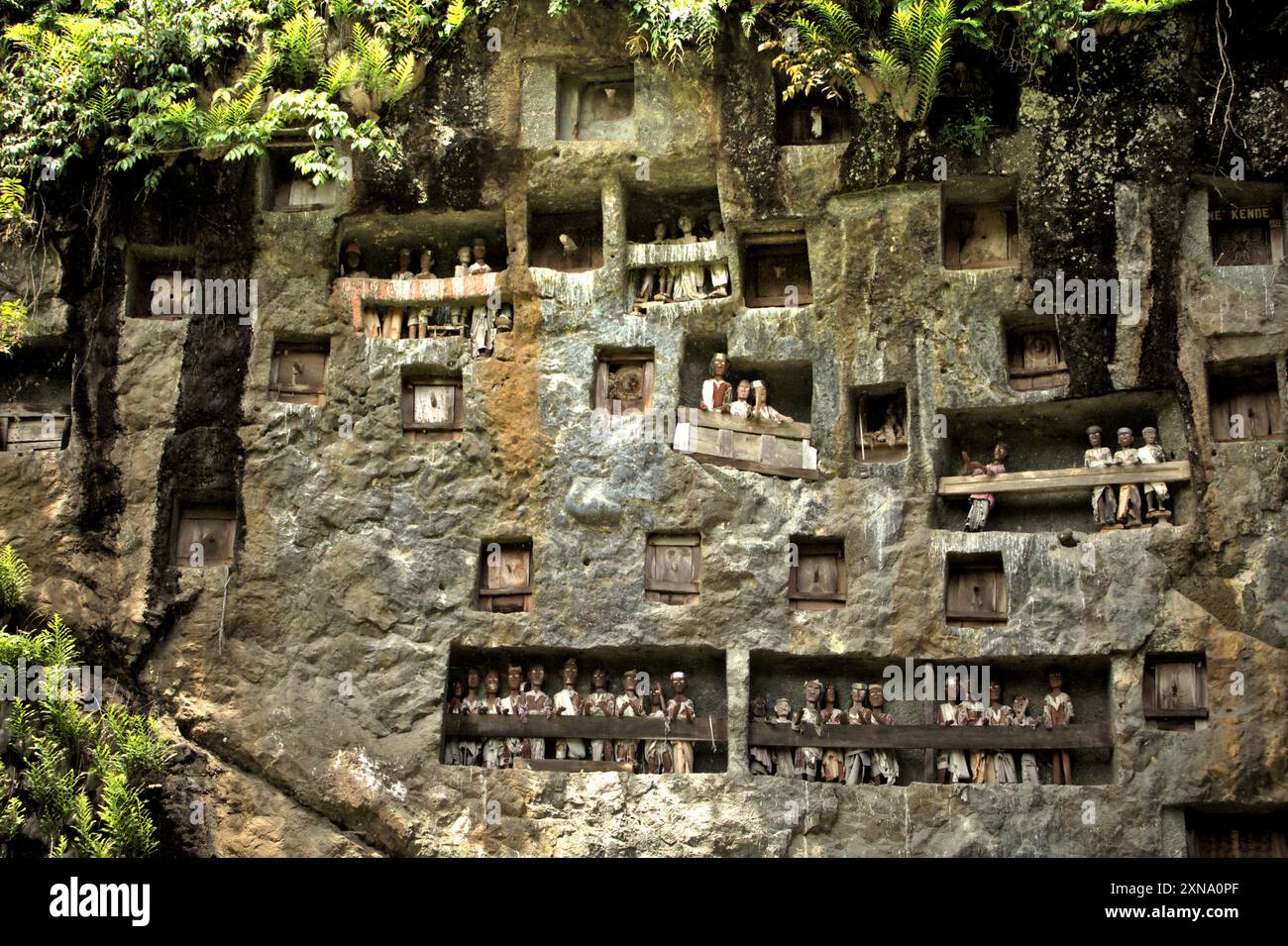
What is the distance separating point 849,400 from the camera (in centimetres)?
1942

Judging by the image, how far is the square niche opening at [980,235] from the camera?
1983cm

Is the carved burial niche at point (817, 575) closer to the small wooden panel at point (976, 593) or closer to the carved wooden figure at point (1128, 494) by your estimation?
the small wooden panel at point (976, 593)

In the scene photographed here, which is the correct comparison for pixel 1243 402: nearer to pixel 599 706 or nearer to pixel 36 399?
pixel 599 706

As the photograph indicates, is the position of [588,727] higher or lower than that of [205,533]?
lower

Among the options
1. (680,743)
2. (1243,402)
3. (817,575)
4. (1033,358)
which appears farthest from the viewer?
(1033,358)

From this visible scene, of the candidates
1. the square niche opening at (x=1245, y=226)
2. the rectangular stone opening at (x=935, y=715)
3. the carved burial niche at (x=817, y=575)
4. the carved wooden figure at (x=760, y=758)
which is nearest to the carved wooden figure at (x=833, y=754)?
the rectangular stone opening at (x=935, y=715)

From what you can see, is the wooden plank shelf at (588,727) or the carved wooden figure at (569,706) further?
the carved wooden figure at (569,706)

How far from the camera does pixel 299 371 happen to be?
66.7 feet

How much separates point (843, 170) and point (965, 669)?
6314 millimetres

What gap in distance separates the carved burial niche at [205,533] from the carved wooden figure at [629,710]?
5138mm

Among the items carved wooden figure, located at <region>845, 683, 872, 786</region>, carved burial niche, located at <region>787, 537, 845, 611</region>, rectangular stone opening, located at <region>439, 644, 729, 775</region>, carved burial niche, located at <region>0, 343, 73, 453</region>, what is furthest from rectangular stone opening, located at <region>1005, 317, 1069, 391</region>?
carved burial niche, located at <region>0, 343, 73, 453</region>

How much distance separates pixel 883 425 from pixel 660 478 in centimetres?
292

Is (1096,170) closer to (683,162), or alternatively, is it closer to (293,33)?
Answer: (683,162)

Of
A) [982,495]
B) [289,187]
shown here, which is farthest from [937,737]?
[289,187]
